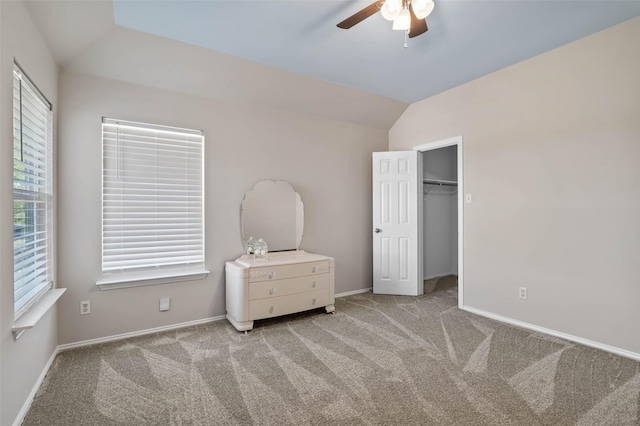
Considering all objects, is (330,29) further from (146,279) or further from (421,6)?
(146,279)

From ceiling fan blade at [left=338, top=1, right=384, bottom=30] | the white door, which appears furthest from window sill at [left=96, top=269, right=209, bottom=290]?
ceiling fan blade at [left=338, top=1, right=384, bottom=30]

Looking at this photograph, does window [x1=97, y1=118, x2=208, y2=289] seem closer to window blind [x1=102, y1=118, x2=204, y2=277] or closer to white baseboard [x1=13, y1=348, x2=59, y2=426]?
window blind [x1=102, y1=118, x2=204, y2=277]

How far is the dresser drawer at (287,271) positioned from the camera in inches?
122

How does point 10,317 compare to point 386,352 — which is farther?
point 386,352

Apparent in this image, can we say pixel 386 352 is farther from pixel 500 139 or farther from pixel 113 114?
pixel 113 114

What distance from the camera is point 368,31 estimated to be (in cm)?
261

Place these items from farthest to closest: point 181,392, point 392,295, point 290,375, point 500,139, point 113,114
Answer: point 392,295 < point 500,139 < point 113,114 < point 290,375 < point 181,392

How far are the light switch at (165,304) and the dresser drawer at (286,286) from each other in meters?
0.85

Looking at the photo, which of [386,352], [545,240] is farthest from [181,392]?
[545,240]

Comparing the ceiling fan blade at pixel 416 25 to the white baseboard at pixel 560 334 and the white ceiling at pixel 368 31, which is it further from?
the white baseboard at pixel 560 334

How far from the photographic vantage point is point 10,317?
65.9 inches

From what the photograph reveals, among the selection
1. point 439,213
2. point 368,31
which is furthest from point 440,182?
point 368,31

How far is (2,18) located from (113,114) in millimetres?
1311

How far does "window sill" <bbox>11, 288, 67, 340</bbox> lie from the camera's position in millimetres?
1720
